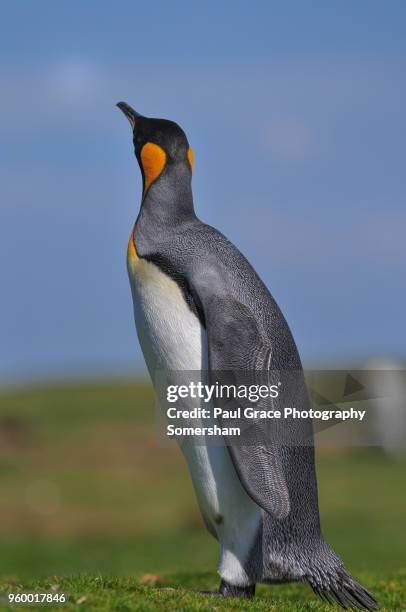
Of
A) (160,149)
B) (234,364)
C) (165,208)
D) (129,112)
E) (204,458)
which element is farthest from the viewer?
(129,112)

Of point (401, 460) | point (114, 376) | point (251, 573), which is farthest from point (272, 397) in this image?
point (114, 376)

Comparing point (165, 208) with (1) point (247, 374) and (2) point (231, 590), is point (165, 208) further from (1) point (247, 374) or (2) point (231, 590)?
(2) point (231, 590)

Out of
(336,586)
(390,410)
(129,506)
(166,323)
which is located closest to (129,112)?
Result: (166,323)

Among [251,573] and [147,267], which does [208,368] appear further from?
[251,573]

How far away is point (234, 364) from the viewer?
6.97 metres

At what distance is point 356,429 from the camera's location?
101 feet

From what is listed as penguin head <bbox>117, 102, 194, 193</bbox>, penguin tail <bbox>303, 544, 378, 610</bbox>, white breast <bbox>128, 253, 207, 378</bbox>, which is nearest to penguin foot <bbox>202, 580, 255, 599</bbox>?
penguin tail <bbox>303, 544, 378, 610</bbox>

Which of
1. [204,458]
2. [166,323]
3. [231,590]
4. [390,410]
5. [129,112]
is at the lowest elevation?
[231,590]

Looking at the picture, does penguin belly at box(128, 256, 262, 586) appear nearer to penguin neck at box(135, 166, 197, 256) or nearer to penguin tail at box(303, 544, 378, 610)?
penguin neck at box(135, 166, 197, 256)

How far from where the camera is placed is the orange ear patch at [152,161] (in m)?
7.78

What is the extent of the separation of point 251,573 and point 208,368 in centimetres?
158

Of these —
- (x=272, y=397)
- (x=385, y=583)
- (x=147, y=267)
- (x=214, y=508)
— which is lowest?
(x=385, y=583)

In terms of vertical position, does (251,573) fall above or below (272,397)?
below

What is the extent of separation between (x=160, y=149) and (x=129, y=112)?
68 cm
